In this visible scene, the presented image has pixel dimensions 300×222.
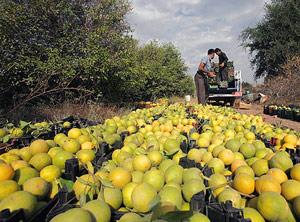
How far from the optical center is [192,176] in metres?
1.88

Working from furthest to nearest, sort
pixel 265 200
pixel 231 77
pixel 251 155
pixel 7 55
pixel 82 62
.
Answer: pixel 231 77, pixel 82 62, pixel 7 55, pixel 251 155, pixel 265 200

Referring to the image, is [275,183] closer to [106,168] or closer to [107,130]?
[106,168]

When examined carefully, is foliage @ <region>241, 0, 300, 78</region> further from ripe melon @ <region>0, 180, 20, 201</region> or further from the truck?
ripe melon @ <region>0, 180, 20, 201</region>

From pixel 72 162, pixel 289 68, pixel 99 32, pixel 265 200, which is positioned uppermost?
pixel 99 32

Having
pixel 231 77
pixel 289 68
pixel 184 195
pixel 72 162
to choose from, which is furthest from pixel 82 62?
pixel 289 68

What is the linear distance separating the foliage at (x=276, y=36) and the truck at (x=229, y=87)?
30.8 feet

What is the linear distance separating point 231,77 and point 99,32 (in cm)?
920

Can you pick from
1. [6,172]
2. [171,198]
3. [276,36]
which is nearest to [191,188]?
[171,198]

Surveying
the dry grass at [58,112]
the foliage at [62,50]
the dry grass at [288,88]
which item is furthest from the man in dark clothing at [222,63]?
the dry grass at [288,88]

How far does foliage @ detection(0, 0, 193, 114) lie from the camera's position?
8.98 meters

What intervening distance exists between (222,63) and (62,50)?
24.2 feet

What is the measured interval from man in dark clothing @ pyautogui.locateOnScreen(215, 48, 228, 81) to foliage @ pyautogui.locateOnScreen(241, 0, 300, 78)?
1137 cm

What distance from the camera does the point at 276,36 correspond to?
84.5ft

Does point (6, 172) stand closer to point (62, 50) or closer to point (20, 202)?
point (20, 202)
